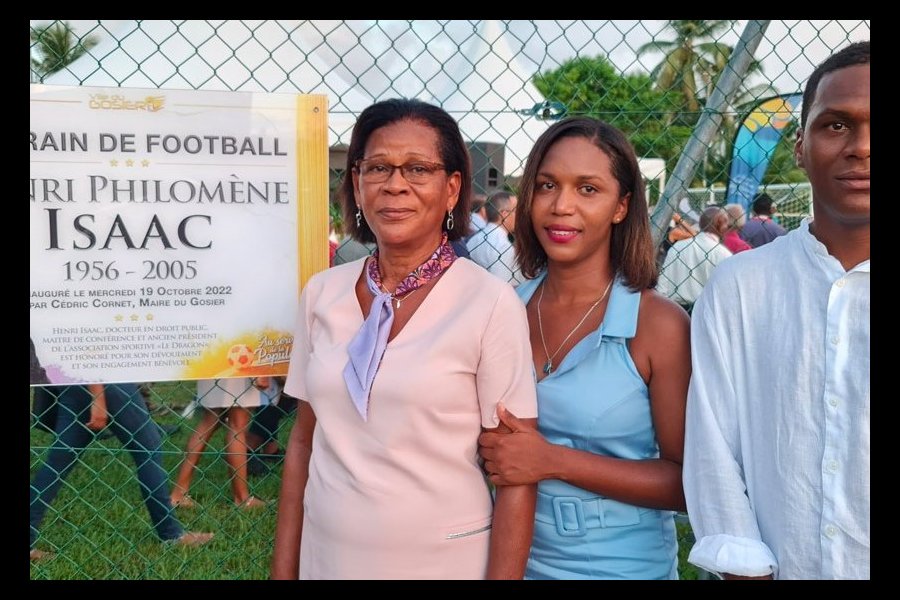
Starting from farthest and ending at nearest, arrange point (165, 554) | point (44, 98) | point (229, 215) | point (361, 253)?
point (361, 253), point (165, 554), point (229, 215), point (44, 98)

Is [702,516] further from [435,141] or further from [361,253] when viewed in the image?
[361,253]

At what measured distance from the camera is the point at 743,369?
1728 mm

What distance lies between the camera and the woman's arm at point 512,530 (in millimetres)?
1810

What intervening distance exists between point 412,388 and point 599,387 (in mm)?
499

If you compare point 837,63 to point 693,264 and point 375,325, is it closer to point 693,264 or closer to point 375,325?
point 375,325

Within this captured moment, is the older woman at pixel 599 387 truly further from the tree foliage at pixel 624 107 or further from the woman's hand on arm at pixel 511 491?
the tree foliage at pixel 624 107

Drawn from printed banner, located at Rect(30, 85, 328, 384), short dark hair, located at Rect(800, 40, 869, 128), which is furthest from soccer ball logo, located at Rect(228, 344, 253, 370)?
short dark hair, located at Rect(800, 40, 869, 128)

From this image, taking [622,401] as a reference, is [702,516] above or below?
below

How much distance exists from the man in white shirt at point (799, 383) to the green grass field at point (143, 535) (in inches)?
84.5

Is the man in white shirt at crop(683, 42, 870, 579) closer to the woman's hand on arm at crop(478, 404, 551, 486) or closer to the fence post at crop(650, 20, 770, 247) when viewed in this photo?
the woman's hand on arm at crop(478, 404, 551, 486)

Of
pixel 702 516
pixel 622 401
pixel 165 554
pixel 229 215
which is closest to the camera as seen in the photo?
pixel 702 516

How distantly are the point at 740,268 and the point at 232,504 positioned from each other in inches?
140

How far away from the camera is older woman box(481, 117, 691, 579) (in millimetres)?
1892
